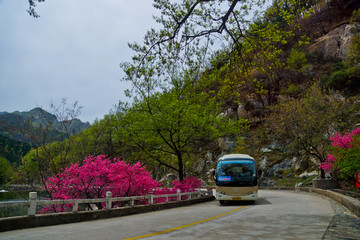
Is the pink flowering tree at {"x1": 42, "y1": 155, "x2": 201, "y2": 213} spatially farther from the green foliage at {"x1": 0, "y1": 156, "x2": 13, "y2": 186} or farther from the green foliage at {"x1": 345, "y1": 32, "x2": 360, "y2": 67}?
the green foliage at {"x1": 0, "y1": 156, "x2": 13, "y2": 186}

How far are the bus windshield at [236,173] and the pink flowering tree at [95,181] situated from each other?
5138mm

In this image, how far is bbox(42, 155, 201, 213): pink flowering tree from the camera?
15016 millimetres

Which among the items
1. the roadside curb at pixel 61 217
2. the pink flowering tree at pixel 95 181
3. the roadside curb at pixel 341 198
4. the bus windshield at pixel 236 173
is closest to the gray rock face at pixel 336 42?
the roadside curb at pixel 341 198

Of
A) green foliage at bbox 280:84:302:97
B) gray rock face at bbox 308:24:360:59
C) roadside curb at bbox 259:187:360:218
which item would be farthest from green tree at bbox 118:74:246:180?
gray rock face at bbox 308:24:360:59

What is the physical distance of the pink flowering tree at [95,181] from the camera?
49.3ft

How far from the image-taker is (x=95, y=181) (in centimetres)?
1589

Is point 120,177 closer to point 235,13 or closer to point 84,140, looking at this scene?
point 235,13

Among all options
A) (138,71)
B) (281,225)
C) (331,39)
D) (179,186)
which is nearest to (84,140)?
(179,186)

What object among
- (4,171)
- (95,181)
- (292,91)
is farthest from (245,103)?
(4,171)

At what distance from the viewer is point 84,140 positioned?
4975 centimetres

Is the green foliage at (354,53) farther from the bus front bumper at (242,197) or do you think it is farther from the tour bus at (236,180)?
the bus front bumper at (242,197)

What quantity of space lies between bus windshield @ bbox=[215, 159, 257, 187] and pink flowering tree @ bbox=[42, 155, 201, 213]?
514 cm

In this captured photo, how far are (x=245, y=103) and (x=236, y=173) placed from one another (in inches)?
1650

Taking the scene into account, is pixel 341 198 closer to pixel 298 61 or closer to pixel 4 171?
pixel 298 61
